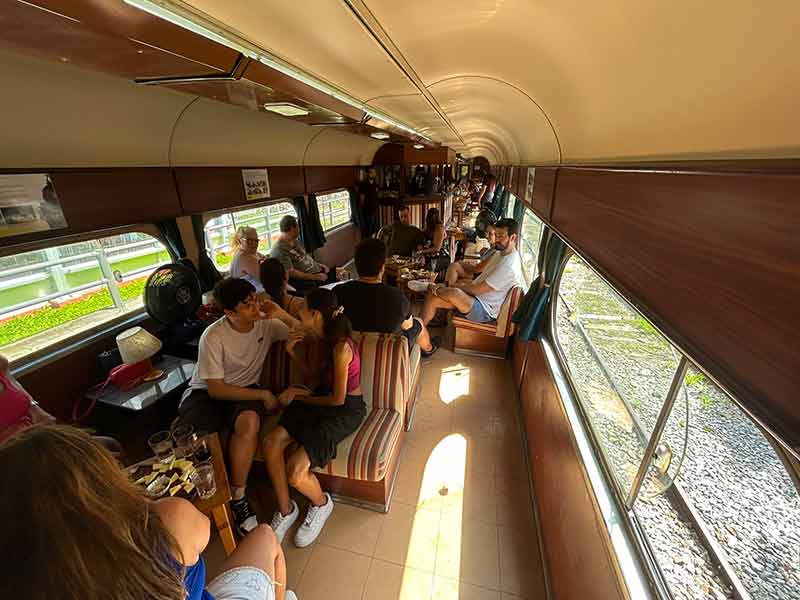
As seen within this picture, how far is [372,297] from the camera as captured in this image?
9.16ft

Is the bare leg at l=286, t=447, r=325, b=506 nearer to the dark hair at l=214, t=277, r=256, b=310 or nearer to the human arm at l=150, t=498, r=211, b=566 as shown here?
the human arm at l=150, t=498, r=211, b=566

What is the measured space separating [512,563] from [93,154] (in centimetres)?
467

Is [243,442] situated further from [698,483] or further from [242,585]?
[698,483]

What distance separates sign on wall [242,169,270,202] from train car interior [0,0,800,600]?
1.25 ft

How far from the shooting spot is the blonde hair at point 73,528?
0.70 m

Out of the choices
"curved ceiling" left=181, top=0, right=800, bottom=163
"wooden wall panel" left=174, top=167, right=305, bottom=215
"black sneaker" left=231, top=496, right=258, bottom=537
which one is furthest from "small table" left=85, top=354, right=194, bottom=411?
"curved ceiling" left=181, top=0, right=800, bottom=163

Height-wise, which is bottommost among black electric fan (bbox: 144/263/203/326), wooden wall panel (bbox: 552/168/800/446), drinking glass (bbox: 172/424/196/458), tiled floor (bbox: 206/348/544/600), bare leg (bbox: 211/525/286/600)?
tiled floor (bbox: 206/348/544/600)

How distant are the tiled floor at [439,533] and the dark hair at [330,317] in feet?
4.86

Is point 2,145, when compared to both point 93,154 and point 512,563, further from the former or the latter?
point 512,563

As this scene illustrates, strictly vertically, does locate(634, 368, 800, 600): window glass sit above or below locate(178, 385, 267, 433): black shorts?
above

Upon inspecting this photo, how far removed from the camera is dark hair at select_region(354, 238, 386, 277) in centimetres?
276

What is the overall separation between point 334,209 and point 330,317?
6.75m

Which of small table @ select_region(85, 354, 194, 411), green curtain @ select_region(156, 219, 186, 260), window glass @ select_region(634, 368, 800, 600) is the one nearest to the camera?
window glass @ select_region(634, 368, 800, 600)

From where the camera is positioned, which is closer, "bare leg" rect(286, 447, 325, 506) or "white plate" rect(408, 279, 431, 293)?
"bare leg" rect(286, 447, 325, 506)
